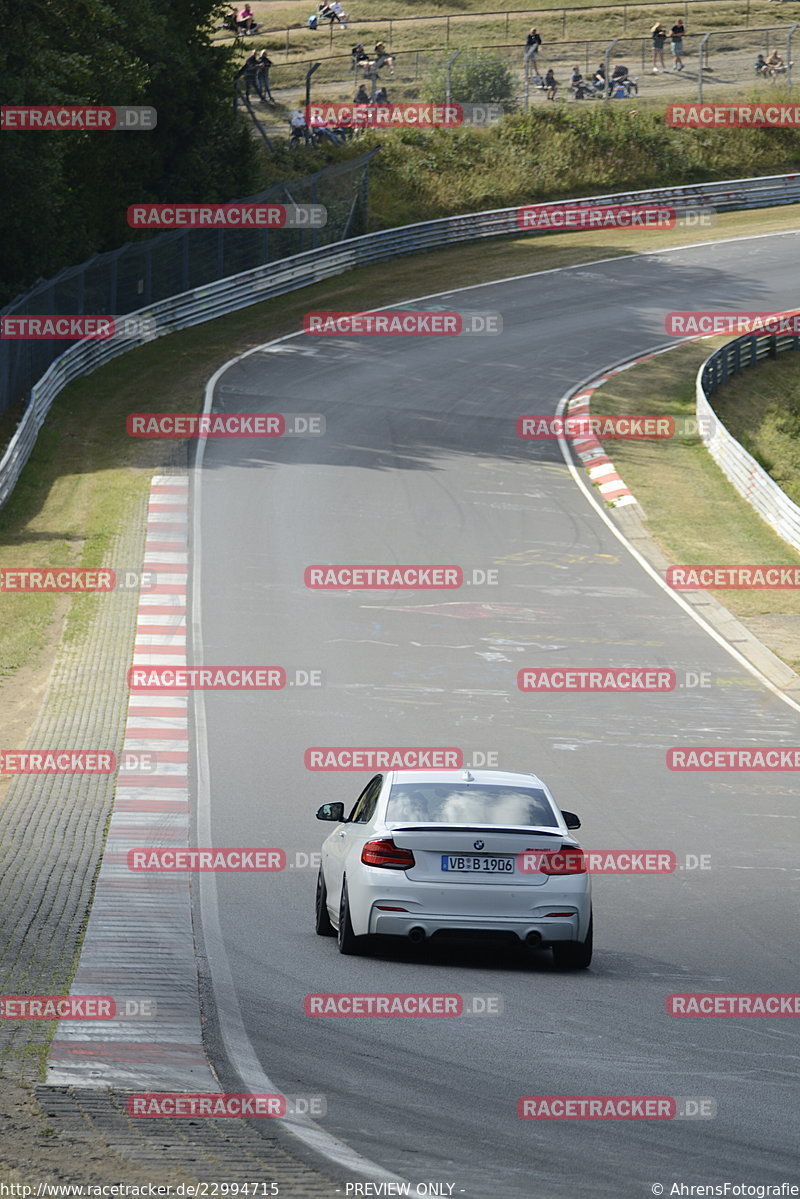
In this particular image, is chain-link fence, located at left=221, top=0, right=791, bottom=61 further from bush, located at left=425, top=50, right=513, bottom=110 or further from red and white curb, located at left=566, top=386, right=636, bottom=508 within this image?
red and white curb, located at left=566, top=386, right=636, bottom=508

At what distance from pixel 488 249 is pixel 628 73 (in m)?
21.4

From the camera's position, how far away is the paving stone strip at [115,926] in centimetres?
690

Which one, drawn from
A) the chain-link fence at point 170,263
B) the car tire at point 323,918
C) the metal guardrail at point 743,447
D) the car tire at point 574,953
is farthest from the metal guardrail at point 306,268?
the car tire at point 574,953

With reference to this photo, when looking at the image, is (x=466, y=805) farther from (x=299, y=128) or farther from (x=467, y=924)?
(x=299, y=128)

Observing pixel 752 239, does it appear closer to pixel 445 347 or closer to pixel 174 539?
pixel 445 347

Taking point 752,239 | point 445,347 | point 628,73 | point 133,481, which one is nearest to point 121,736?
point 133,481

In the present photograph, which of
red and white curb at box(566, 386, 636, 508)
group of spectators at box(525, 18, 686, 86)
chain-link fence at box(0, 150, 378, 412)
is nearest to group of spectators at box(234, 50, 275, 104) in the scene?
chain-link fence at box(0, 150, 378, 412)

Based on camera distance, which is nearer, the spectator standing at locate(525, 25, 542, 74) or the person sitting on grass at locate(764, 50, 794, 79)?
the person sitting on grass at locate(764, 50, 794, 79)

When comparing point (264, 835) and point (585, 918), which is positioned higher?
point (585, 918)

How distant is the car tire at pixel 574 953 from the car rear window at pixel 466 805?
780mm

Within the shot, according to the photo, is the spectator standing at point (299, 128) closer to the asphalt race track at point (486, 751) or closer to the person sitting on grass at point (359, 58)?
the person sitting on grass at point (359, 58)

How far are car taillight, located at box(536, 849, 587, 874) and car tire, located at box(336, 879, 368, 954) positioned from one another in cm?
132

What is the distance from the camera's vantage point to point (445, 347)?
45.3 meters

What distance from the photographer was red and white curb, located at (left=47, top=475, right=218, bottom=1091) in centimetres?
798
